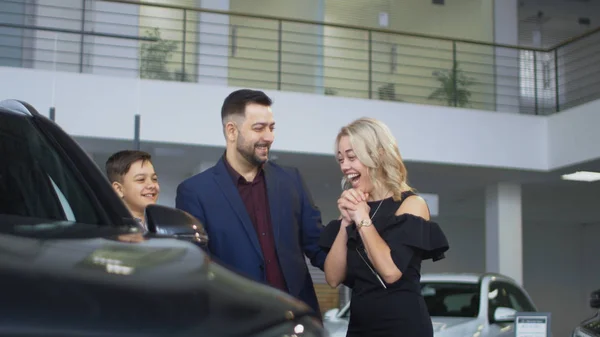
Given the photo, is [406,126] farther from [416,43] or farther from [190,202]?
[190,202]

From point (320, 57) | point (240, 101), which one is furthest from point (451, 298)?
point (320, 57)

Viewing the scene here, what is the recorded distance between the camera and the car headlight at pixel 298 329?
1.51 meters

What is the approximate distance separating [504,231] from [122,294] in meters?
14.7

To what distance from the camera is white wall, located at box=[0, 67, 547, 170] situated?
11438 mm

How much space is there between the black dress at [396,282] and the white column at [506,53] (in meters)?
11.7

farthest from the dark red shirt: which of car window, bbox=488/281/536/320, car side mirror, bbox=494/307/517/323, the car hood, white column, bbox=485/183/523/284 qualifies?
white column, bbox=485/183/523/284

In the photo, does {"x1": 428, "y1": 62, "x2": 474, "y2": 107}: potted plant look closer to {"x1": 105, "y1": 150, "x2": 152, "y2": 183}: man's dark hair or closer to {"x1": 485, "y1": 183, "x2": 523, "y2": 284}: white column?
{"x1": 485, "y1": 183, "x2": 523, "y2": 284}: white column

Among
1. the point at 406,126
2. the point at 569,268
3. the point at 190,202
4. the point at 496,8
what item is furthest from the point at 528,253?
the point at 190,202

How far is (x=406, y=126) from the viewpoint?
12.9 metres

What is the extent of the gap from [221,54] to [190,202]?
9982 mm

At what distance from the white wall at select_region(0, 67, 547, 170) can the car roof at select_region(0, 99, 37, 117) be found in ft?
28.7


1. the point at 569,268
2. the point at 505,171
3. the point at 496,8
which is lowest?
the point at 569,268

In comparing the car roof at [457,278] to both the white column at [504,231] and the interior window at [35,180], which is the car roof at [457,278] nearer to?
the interior window at [35,180]

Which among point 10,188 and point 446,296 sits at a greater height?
Answer: point 10,188
